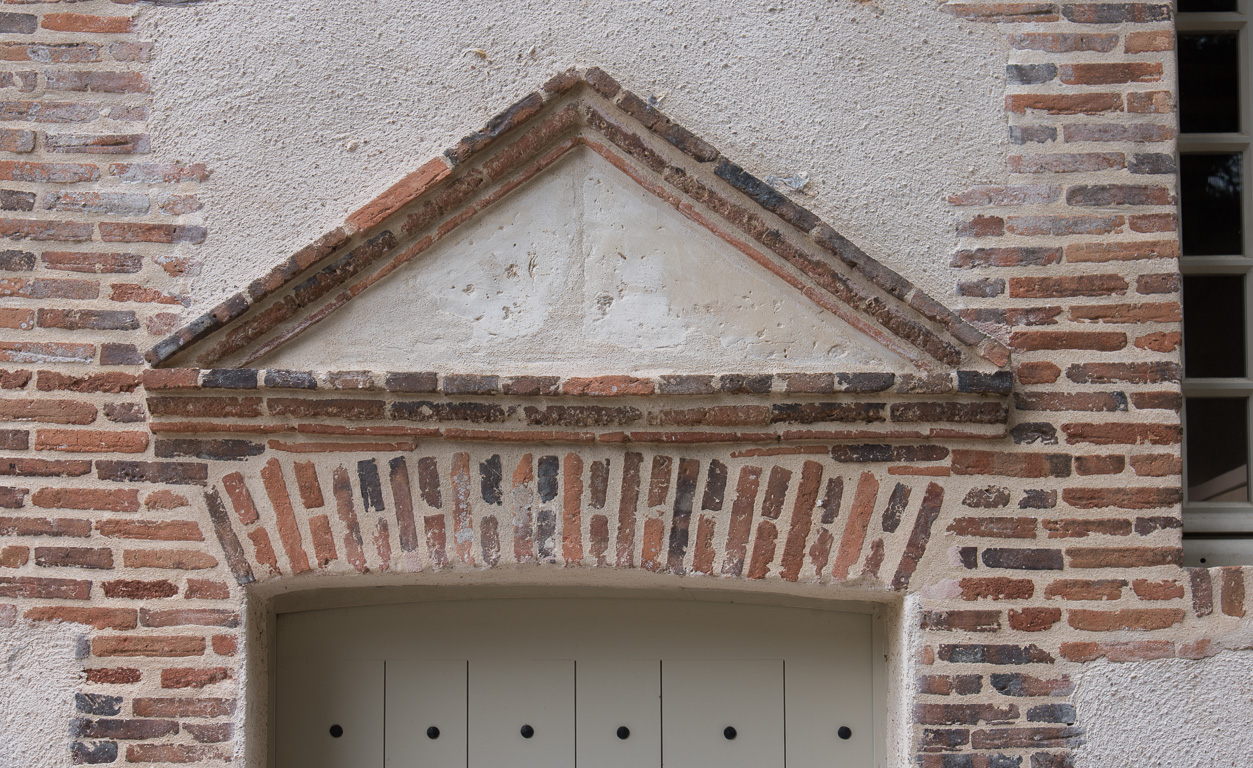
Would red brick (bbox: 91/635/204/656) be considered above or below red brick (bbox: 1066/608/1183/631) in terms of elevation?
below

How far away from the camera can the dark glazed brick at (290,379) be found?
2305 mm

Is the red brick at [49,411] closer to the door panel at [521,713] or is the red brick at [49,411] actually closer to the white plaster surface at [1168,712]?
the door panel at [521,713]

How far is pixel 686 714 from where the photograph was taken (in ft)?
8.47

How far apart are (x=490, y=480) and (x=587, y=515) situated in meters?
0.29

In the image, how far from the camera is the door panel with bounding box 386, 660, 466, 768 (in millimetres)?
2572

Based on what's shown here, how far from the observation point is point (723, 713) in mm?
2584

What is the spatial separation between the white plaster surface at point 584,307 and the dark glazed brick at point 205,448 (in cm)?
25

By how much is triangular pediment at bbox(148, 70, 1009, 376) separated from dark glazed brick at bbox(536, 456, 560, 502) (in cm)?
27

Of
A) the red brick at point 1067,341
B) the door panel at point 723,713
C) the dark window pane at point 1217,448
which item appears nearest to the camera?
the red brick at point 1067,341

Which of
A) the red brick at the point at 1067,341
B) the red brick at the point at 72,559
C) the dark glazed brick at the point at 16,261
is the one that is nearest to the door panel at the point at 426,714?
the red brick at the point at 72,559

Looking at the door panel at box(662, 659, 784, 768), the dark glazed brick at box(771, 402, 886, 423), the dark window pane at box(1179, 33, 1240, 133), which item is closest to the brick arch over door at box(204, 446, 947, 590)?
the dark glazed brick at box(771, 402, 886, 423)

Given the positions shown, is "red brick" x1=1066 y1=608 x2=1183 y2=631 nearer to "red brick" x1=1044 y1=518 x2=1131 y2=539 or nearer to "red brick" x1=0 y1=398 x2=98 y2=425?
"red brick" x1=1044 y1=518 x2=1131 y2=539

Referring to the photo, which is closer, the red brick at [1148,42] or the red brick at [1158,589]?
the red brick at [1158,589]

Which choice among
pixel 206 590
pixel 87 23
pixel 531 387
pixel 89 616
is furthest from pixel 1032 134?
pixel 89 616
